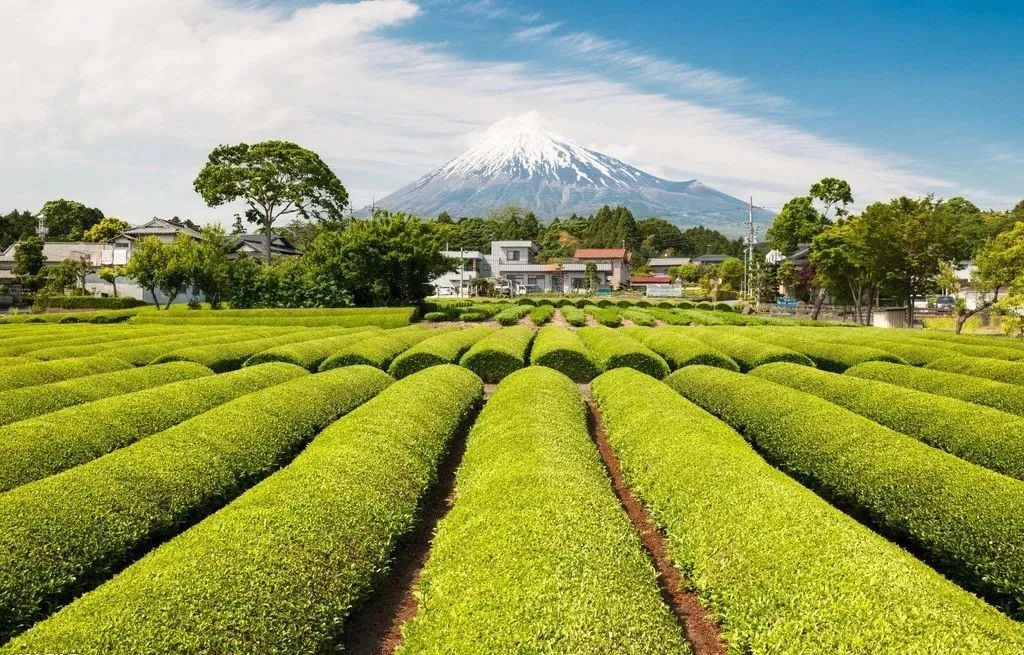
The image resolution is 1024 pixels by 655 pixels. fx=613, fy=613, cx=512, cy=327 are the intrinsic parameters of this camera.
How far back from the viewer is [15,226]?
100062 millimetres

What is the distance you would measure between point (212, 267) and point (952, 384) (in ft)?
153

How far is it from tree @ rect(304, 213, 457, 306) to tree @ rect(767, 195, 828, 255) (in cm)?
3565

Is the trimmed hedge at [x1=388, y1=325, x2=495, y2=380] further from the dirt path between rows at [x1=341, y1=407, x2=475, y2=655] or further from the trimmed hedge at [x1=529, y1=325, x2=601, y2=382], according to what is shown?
the dirt path between rows at [x1=341, y1=407, x2=475, y2=655]

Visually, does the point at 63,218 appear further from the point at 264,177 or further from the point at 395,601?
the point at 395,601

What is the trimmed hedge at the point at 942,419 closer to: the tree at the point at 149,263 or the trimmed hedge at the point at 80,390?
the trimmed hedge at the point at 80,390

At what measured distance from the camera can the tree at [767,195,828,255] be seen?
59.0 metres

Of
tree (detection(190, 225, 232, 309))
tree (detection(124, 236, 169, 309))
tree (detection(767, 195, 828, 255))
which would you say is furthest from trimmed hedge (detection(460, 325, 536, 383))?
tree (detection(767, 195, 828, 255))

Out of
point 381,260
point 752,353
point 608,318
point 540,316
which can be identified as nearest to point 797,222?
point 608,318

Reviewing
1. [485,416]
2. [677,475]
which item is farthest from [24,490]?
[677,475]

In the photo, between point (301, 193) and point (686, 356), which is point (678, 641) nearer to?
point (686, 356)

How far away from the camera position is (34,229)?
331 ft

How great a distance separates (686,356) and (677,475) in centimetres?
1233

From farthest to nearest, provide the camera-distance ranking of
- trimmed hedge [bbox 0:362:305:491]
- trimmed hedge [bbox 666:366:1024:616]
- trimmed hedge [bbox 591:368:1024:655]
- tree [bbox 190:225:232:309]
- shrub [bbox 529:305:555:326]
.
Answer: tree [bbox 190:225:232:309], shrub [bbox 529:305:555:326], trimmed hedge [bbox 0:362:305:491], trimmed hedge [bbox 666:366:1024:616], trimmed hedge [bbox 591:368:1024:655]

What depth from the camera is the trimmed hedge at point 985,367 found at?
16641mm
